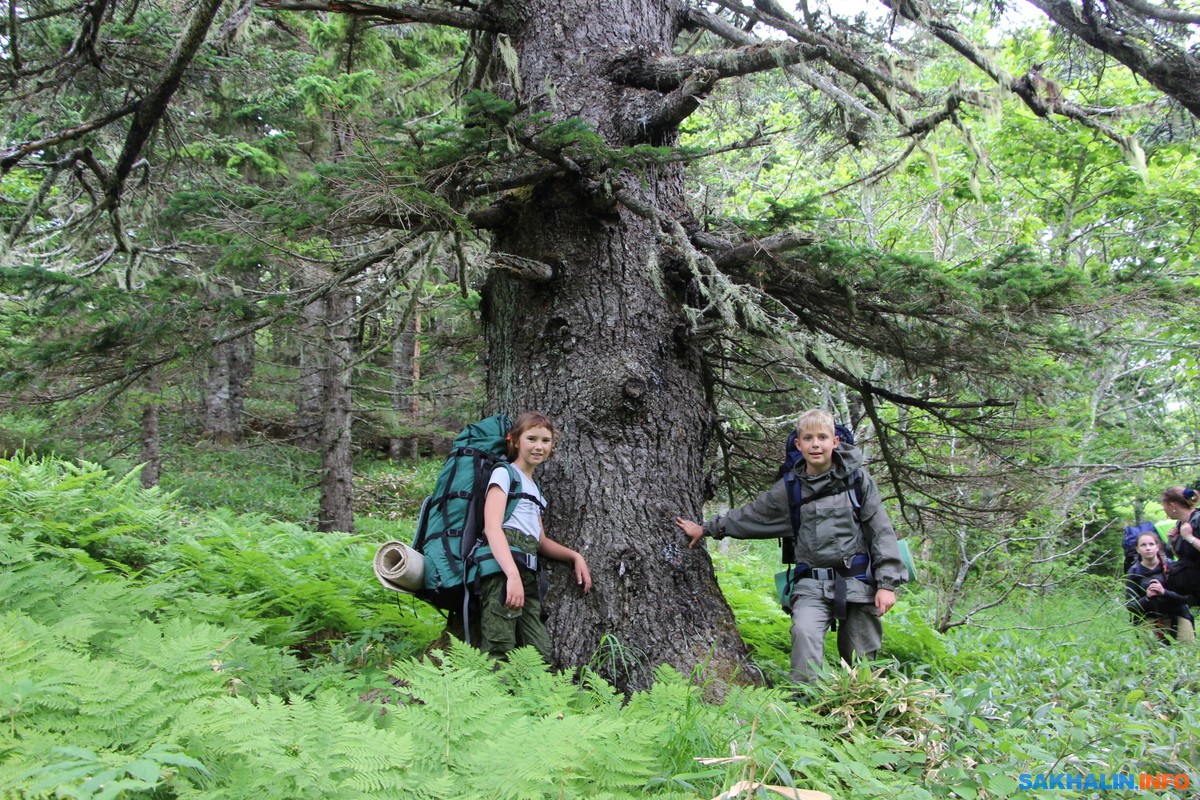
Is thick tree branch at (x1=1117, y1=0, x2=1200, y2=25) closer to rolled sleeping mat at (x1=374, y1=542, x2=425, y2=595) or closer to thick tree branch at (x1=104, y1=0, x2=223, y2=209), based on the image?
thick tree branch at (x1=104, y1=0, x2=223, y2=209)

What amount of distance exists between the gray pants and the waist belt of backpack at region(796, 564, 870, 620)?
5 cm

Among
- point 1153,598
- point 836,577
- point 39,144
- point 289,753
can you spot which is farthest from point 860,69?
point 1153,598

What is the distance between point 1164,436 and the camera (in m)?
15.6

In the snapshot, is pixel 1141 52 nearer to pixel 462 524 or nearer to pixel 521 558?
pixel 521 558

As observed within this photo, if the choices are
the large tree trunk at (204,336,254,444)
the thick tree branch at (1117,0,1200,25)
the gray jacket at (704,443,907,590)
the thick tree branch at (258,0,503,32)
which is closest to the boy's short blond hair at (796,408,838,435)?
the gray jacket at (704,443,907,590)

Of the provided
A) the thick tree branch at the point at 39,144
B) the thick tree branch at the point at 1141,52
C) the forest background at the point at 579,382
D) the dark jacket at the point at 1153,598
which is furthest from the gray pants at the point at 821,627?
the dark jacket at the point at 1153,598

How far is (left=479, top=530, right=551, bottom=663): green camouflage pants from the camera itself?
405 cm

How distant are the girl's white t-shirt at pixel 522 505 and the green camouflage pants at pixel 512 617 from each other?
0.05 m

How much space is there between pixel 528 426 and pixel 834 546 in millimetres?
2067

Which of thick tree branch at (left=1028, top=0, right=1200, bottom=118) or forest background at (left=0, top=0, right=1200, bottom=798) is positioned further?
thick tree branch at (left=1028, top=0, right=1200, bottom=118)

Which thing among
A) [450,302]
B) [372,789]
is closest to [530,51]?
[450,302]

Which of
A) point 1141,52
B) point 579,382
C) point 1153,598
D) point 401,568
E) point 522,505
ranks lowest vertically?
point 1153,598

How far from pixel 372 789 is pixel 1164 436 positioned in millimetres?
18608

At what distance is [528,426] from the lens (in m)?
4.31
